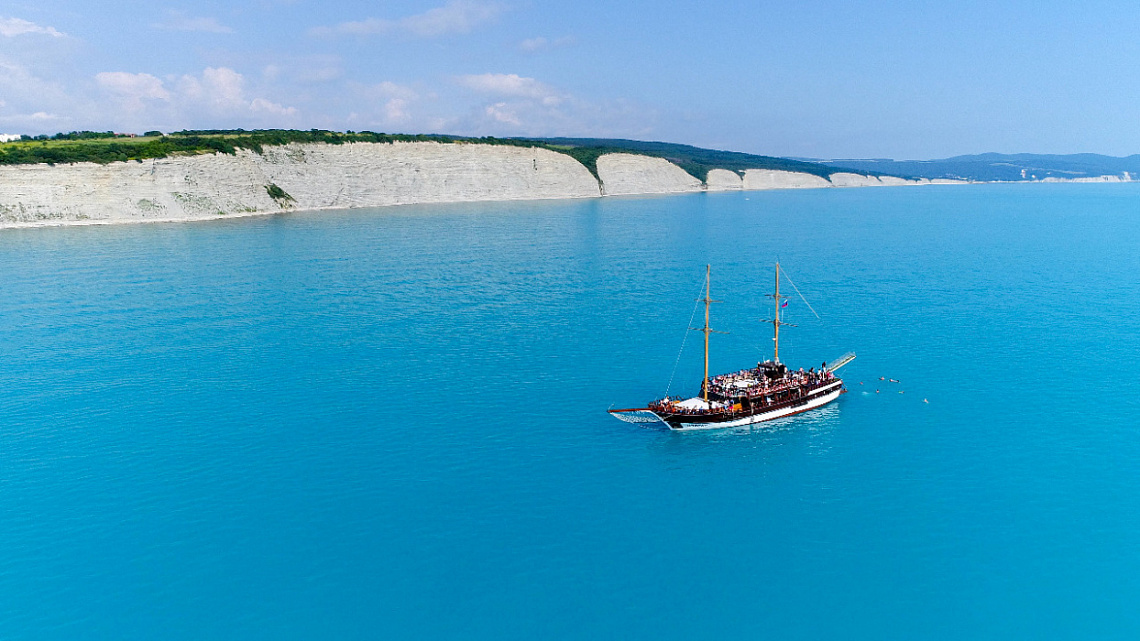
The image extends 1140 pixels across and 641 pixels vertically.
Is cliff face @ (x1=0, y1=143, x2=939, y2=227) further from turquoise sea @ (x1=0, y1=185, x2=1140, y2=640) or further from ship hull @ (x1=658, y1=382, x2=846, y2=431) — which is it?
ship hull @ (x1=658, y1=382, x2=846, y2=431)

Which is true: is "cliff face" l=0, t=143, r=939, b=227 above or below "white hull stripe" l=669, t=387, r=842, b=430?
above

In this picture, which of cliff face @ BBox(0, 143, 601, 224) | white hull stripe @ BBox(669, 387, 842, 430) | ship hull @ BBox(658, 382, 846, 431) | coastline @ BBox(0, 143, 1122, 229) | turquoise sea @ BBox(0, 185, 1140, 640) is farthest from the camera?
cliff face @ BBox(0, 143, 601, 224)

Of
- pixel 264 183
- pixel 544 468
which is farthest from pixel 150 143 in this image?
pixel 544 468

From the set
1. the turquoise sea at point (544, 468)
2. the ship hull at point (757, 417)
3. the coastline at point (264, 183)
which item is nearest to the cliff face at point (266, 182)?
the coastline at point (264, 183)

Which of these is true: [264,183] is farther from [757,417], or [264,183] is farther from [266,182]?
[757,417]

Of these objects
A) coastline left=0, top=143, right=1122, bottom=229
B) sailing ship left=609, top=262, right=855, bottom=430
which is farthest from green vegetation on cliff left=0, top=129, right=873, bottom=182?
sailing ship left=609, top=262, right=855, bottom=430

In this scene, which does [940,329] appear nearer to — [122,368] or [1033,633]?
[1033,633]
